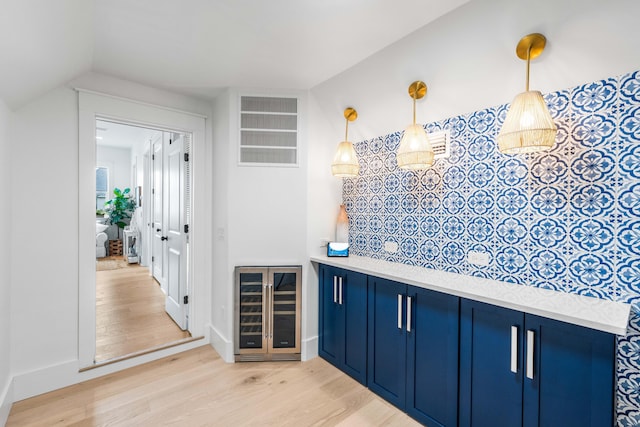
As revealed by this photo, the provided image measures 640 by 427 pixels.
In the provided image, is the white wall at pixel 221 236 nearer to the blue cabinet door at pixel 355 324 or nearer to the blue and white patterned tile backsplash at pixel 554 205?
the blue cabinet door at pixel 355 324

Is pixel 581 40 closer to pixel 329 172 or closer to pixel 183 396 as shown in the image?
pixel 329 172

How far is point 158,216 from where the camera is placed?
14.8ft

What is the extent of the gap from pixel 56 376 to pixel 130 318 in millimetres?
1300

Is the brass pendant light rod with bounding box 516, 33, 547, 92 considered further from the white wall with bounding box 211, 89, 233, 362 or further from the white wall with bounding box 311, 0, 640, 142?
the white wall with bounding box 211, 89, 233, 362

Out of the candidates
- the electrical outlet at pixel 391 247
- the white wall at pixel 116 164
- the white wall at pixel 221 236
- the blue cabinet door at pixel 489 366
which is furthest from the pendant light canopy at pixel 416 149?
the white wall at pixel 116 164

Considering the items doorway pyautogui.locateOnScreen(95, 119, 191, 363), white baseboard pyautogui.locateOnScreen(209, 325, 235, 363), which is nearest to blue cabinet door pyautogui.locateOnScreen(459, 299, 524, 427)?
white baseboard pyautogui.locateOnScreen(209, 325, 235, 363)

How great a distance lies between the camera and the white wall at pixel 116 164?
7.52 metres

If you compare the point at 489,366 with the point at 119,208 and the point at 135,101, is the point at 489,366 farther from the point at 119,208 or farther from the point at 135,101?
the point at 119,208

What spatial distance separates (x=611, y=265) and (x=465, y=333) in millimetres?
783

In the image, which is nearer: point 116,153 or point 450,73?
point 450,73

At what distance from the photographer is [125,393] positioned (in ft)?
7.39

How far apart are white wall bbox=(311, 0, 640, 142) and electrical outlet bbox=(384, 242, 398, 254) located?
96 cm

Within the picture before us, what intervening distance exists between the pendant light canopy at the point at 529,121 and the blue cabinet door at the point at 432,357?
0.90 m

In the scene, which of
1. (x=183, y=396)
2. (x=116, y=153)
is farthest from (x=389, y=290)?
(x=116, y=153)
